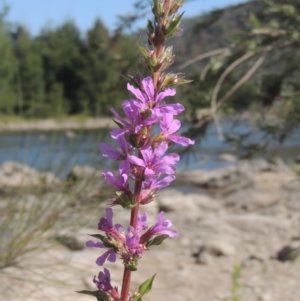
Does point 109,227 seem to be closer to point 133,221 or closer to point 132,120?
point 133,221

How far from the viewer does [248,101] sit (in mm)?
5555

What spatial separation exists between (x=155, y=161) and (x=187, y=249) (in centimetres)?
650

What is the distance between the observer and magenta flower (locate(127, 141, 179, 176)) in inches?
45.2

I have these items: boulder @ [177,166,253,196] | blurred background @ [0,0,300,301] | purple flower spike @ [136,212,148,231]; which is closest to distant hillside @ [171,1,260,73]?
blurred background @ [0,0,300,301]

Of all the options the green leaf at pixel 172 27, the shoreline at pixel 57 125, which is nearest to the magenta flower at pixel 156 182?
the green leaf at pixel 172 27

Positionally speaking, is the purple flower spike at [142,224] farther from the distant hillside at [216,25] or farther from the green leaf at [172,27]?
the distant hillside at [216,25]

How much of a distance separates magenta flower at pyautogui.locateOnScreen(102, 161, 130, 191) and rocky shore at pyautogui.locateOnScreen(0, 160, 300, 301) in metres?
1.56

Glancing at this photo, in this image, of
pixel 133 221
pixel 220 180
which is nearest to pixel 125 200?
pixel 133 221

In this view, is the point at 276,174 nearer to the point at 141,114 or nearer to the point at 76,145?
the point at 76,145

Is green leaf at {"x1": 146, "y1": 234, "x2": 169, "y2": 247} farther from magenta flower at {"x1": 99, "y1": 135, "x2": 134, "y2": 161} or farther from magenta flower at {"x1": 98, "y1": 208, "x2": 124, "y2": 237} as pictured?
magenta flower at {"x1": 99, "y1": 135, "x2": 134, "y2": 161}

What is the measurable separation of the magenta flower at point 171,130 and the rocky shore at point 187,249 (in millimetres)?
1598

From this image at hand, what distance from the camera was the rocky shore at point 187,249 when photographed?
4055mm

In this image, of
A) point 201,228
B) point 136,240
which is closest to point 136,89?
point 136,240

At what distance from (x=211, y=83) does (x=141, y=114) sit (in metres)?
4.44
